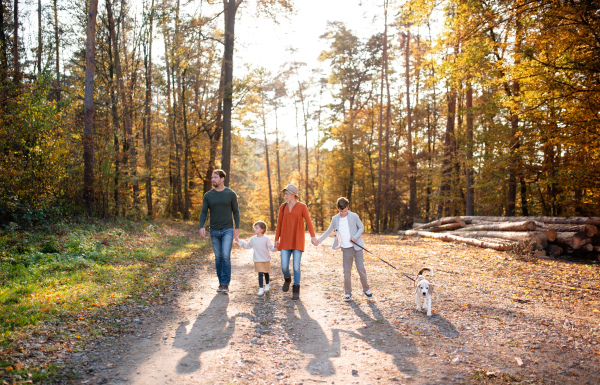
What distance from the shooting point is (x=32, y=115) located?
11055 millimetres

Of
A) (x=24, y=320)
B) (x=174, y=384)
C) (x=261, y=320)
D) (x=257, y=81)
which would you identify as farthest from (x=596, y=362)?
(x=257, y=81)

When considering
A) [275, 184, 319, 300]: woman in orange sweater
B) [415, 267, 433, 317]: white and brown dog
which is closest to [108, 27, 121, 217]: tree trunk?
[275, 184, 319, 300]: woman in orange sweater

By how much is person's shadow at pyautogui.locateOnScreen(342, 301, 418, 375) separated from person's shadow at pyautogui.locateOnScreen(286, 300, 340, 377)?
46 centimetres

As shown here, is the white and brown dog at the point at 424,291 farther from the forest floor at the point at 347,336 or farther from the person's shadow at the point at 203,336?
the person's shadow at the point at 203,336

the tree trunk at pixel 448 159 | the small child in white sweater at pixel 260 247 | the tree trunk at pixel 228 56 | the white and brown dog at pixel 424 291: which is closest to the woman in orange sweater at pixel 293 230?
the small child in white sweater at pixel 260 247

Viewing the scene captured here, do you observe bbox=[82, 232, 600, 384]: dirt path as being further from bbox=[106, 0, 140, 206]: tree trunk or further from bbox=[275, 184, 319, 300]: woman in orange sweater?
bbox=[106, 0, 140, 206]: tree trunk

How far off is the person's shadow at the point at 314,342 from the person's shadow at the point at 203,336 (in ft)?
3.29

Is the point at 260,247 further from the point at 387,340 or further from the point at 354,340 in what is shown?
the point at 387,340

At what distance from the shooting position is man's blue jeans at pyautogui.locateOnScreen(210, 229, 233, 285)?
773 cm

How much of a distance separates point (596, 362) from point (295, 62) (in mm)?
37855

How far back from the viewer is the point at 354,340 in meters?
5.27

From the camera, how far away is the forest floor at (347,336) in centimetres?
415

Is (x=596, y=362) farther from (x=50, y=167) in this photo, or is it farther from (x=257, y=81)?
(x=257, y=81)

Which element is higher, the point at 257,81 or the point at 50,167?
the point at 257,81
